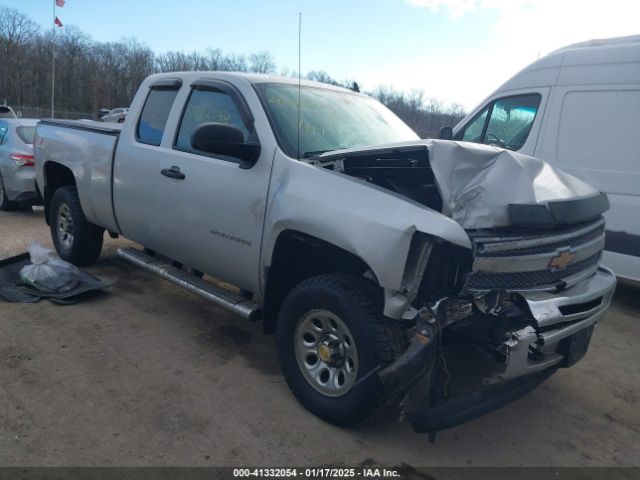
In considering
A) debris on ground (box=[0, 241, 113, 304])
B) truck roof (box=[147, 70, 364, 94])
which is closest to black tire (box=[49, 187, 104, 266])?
debris on ground (box=[0, 241, 113, 304])

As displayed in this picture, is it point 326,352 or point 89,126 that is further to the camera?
point 89,126

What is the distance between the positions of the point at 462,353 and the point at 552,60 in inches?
187

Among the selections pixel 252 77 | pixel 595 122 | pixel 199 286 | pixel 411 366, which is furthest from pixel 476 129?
pixel 411 366

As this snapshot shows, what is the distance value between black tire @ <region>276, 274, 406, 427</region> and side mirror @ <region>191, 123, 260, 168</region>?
1.00 metres

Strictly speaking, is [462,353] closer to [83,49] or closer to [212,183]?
[212,183]

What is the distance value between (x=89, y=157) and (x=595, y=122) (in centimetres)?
537

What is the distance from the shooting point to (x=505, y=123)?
6707mm

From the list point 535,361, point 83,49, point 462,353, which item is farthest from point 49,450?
point 83,49

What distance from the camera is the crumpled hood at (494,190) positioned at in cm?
278

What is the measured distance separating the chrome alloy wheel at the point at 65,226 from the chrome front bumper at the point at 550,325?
4.97 m

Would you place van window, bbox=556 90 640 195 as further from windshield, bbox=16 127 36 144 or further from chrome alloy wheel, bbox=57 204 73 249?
windshield, bbox=16 127 36 144

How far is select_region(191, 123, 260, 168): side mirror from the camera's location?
3428mm

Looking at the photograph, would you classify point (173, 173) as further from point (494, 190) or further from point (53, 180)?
Result: point (53, 180)

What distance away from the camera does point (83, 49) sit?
72062mm
